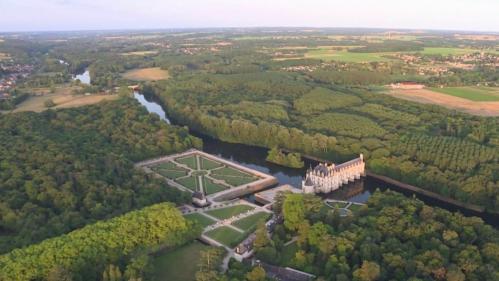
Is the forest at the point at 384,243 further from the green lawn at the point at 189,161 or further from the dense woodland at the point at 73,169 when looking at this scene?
the green lawn at the point at 189,161

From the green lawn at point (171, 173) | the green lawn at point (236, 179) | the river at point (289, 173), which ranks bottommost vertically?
the river at point (289, 173)

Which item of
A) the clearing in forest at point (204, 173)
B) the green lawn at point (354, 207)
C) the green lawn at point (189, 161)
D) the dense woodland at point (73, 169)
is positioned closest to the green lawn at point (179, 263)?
the dense woodland at point (73, 169)

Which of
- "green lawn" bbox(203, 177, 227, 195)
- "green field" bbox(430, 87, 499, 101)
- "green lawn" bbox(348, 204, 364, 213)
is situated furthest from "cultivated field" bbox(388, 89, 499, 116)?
"green lawn" bbox(203, 177, 227, 195)

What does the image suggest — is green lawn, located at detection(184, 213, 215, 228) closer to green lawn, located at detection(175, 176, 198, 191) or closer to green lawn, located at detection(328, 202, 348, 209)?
green lawn, located at detection(175, 176, 198, 191)

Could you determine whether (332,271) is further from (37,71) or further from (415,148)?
(37,71)

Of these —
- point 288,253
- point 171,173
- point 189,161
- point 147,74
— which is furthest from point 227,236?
point 147,74

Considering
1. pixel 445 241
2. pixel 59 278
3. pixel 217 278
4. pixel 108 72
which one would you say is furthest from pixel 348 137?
pixel 108 72
